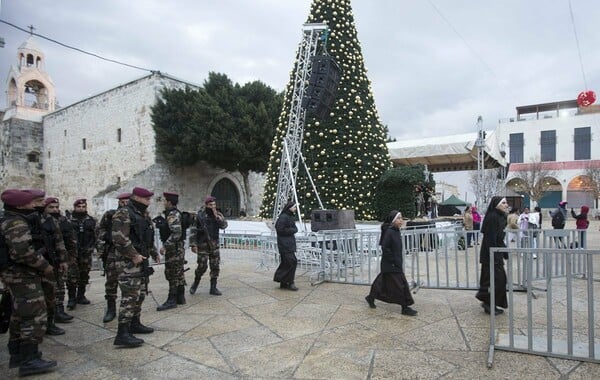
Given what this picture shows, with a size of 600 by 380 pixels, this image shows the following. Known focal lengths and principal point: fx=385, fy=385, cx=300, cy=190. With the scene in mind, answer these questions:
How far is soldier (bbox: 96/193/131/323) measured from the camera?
5.50 metres

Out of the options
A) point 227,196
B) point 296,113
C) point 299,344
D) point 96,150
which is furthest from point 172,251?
point 96,150

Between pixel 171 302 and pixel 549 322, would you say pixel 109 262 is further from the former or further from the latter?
pixel 549 322

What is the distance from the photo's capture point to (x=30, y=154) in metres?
30.8

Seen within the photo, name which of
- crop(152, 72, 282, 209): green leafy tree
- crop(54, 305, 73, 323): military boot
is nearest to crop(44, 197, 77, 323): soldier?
crop(54, 305, 73, 323): military boot

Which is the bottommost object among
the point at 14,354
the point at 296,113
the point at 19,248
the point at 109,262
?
the point at 14,354

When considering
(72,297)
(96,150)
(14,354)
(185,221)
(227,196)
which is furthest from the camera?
(227,196)

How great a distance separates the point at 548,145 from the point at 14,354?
52278 mm

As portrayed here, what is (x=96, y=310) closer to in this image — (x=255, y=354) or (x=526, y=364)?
(x=255, y=354)

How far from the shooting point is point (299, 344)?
4.35 m

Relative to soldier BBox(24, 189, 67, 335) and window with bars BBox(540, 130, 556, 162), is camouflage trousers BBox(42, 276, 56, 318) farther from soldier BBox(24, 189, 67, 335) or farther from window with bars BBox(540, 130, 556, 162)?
window with bars BBox(540, 130, 556, 162)

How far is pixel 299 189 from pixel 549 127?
140 ft

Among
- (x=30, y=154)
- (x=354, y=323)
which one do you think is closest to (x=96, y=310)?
(x=354, y=323)

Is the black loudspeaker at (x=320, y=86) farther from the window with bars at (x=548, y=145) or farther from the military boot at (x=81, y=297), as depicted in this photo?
the window with bars at (x=548, y=145)

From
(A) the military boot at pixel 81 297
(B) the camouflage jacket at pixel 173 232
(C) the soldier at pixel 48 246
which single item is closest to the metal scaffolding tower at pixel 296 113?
(B) the camouflage jacket at pixel 173 232
